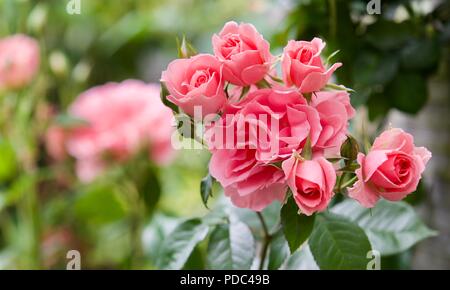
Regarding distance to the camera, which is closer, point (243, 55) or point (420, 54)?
point (243, 55)

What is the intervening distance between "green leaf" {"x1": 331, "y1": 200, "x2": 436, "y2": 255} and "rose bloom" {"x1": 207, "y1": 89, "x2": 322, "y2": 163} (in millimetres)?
221

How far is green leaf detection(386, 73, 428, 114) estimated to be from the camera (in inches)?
30.1

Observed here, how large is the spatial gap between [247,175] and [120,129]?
605mm

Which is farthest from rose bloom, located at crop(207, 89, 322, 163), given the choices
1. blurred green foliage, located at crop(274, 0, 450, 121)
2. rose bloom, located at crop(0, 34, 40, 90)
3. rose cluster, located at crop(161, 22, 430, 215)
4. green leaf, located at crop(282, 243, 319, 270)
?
rose bloom, located at crop(0, 34, 40, 90)

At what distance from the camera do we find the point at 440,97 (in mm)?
907

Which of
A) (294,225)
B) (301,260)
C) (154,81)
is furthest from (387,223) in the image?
(154,81)

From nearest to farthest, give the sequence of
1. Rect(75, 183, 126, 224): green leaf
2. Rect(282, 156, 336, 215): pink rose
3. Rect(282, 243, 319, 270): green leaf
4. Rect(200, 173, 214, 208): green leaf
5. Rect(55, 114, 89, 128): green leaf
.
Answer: Rect(282, 156, 336, 215): pink rose, Rect(200, 173, 214, 208): green leaf, Rect(282, 243, 319, 270): green leaf, Rect(55, 114, 89, 128): green leaf, Rect(75, 183, 126, 224): green leaf

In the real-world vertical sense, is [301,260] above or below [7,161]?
below

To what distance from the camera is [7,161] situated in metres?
1.00

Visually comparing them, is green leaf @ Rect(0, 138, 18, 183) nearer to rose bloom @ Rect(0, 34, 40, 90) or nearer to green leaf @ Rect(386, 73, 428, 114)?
rose bloom @ Rect(0, 34, 40, 90)

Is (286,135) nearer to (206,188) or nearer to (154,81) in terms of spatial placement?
(206,188)

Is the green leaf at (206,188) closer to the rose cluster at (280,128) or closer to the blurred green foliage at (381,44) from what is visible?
the rose cluster at (280,128)
